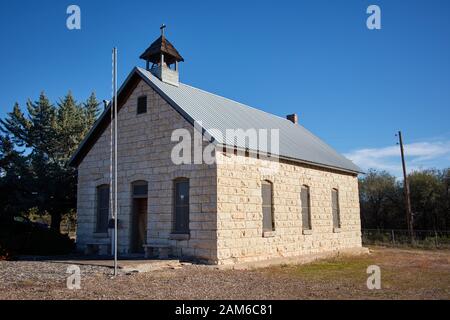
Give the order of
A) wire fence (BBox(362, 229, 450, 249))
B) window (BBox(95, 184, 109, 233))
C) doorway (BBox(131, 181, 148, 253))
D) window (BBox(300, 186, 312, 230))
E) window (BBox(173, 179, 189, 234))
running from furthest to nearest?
wire fence (BBox(362, 229, 450, 249)) → window (BBox(300, 186, 312, 230)) → window (BBox(95, 184, 109, 233)) → doorway (BBox(131, 181, 148, 253)) → window (BBox(173, 179, 189, 234))

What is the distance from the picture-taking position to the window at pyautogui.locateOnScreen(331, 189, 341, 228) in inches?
860

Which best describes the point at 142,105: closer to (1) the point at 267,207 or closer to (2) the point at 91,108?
(1) the point at 267,207

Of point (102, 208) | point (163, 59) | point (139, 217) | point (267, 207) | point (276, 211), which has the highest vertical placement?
point (163, 59)

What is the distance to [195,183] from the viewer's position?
48.7ft

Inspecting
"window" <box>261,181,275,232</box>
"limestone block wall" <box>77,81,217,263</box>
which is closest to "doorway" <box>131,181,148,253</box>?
"limestone block wall" <box>77,81,217,263</box>

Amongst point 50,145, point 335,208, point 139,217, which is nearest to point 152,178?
point 139,217

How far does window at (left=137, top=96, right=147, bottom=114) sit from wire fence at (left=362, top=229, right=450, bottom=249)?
65.5 feet

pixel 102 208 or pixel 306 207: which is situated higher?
pixel 102 208

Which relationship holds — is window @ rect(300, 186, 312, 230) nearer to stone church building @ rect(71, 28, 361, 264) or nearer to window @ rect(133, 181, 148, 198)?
stone church building @ rect(71, 28, 361, 264)

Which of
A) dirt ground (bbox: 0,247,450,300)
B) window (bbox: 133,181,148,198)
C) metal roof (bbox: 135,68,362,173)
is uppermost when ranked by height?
metal roof (bbox: 135,68,362,173)

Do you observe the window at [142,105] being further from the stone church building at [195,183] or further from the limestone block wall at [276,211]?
the limestone block wall at [276,211]

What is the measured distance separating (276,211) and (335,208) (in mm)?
6367

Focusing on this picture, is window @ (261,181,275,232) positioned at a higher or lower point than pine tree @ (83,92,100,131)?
lower
